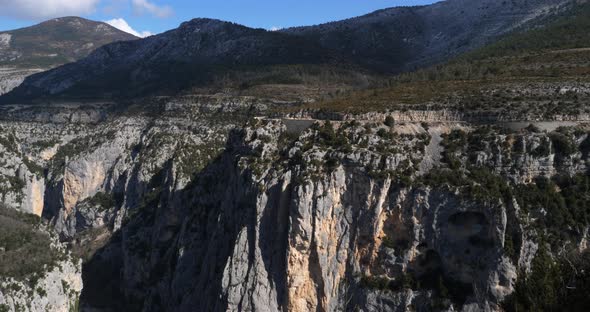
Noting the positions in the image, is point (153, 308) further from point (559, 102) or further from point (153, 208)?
point (559, 102)

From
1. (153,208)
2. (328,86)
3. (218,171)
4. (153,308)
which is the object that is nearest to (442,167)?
(218,171)

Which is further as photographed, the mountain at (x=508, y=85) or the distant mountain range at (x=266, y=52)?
the distant mountain range at (x=266, y=52)

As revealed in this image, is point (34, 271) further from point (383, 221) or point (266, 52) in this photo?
point (266, 52)

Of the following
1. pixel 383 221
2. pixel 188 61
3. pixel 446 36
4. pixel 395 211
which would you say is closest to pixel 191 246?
pixel 383 221

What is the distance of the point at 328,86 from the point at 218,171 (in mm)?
56734

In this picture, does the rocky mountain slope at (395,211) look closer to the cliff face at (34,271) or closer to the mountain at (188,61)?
the cliff face at (34,271)

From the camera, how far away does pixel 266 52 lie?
160 meters

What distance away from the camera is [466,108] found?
175ft

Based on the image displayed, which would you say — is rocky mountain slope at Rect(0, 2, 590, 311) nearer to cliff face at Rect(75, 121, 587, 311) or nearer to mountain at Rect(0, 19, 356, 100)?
cliff face at Rect(75, 121, 587, 311)

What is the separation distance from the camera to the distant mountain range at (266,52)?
149750 millimetres

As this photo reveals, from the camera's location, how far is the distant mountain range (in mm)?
149750

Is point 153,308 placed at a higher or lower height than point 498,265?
lower

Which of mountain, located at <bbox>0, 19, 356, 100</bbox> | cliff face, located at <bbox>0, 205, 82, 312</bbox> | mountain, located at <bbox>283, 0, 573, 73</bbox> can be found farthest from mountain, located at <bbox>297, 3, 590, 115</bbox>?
mountain, located at <bbox>0, 19, 356, 100</bbox>

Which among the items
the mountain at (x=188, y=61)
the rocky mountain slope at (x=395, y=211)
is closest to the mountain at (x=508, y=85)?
the rocky mountain slope at (x=395, y=211)
